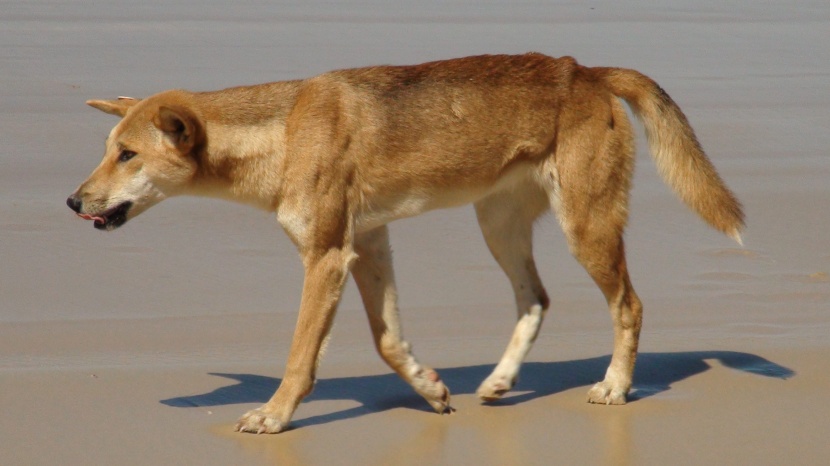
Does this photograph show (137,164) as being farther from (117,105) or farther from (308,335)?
(308,335)

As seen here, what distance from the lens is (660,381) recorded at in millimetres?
6855

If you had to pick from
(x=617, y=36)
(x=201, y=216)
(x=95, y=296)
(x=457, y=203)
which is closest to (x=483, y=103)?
(x=457, y=203)

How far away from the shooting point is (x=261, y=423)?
587 centimetres

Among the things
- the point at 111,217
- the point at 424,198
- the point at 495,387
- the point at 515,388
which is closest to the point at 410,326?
the point at 515,388

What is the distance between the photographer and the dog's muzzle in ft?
19.3

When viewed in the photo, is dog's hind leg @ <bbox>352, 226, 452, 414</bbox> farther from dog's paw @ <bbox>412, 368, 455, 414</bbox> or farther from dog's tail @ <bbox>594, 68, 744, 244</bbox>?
dog's tail @ <bbox>594, 68, 744, 244</bbox>

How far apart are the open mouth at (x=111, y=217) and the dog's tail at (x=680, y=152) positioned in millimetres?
2534

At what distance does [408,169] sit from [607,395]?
151 cm

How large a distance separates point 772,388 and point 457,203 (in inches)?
75.5

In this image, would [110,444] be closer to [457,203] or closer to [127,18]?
[457,203]

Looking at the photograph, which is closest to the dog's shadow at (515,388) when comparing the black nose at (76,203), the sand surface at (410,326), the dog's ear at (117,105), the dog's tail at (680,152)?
the sand surface at (410,326)

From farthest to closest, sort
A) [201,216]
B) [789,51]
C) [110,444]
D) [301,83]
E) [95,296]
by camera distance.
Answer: [789,51]
[201,216]
[95,296]
[301,83]
[110,444]

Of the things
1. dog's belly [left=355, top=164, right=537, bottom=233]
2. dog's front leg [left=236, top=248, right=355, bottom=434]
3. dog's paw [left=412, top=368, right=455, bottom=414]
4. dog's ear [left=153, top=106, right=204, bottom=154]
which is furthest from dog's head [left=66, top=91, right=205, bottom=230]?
dog's paw [left=412, top=368, right=455, bottom=414]

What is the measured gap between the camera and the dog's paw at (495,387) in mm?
6414
